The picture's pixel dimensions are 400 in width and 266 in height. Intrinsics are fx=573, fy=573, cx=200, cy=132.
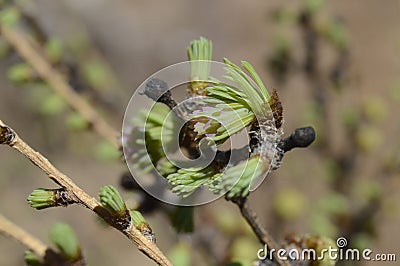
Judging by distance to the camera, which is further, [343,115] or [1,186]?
[1,186]

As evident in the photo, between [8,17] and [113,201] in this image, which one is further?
[8,17]

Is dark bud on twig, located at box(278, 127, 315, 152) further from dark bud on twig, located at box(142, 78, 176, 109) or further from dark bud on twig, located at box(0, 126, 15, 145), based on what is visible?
dark bud on twig, located at box(0, 126, 15, 145)

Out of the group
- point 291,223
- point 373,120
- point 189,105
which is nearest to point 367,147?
point 373,120

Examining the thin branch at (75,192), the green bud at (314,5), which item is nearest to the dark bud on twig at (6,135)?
the thin branch at (75,192)

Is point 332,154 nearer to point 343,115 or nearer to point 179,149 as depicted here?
point 343,115

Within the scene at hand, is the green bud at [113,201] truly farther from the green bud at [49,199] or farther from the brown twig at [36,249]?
the brown twig at [36,249]

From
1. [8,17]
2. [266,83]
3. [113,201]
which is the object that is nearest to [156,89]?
[113,201]

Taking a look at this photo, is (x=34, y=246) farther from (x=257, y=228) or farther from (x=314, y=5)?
(x=314, y=5)
